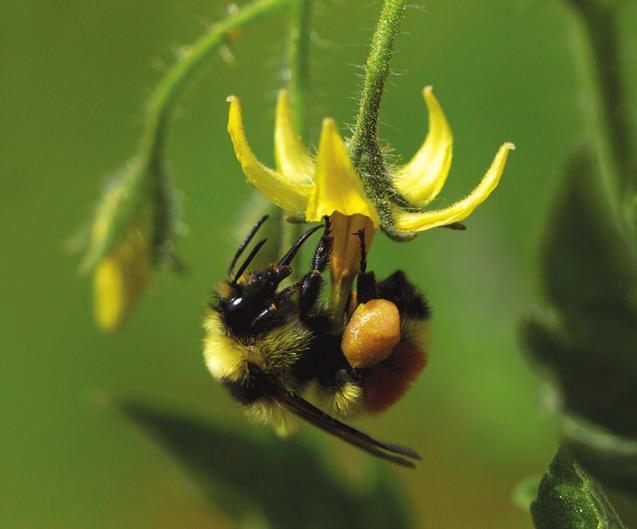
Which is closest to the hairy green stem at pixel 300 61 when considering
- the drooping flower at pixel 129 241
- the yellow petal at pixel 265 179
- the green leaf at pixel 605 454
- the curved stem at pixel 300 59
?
the curved stem at pixel 300 59

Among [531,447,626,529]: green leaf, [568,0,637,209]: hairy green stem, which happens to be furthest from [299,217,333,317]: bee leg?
[568,0,637,209]: hairy green stem

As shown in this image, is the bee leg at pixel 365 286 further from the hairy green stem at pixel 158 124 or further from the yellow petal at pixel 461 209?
the hairy green stem at pixel 158 124

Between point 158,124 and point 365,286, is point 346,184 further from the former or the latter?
point 158,124

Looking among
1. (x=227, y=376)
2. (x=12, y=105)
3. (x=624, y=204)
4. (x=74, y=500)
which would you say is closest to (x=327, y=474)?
(x=227, y=376)

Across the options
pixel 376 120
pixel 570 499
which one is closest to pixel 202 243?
pixel 376 120

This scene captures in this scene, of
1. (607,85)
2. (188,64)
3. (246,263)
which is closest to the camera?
(246,263)
